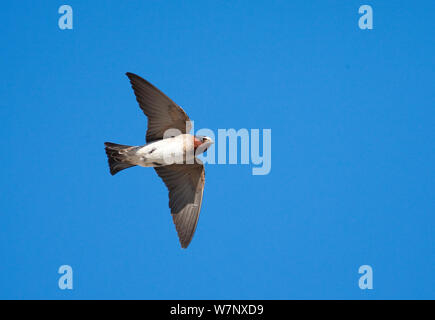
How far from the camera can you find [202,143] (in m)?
6.47

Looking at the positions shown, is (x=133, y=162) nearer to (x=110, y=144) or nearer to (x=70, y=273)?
(x=110, y=144)

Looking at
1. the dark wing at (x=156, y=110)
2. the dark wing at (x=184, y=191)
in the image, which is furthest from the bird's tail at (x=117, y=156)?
the dark wing at (x=184, y=191)

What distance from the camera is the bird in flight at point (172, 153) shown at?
6.26 metres

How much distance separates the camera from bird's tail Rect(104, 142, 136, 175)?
6.34m

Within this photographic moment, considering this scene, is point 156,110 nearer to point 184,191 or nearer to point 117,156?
point 117,156

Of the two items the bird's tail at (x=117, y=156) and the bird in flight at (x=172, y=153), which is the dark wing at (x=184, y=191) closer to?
the bird in flight at (x=172, y=153)

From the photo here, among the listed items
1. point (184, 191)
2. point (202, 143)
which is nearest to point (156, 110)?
point (202, 143)

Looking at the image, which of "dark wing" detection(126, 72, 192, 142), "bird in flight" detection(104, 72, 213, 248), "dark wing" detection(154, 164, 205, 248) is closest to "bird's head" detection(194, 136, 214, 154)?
"bird in flight" detection(104, 72, 213, 248)

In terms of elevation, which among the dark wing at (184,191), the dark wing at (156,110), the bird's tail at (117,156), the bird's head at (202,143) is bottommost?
the dark wing at (184,191)

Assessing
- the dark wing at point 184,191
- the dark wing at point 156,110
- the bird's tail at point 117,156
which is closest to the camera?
the dark wing at point 156,110

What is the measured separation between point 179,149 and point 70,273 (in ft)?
8.13

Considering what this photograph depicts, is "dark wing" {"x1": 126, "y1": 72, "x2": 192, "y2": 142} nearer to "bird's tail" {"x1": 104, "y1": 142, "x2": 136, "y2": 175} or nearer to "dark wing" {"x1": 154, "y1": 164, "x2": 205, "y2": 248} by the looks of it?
"bird's tail" {"x1": 104, "y1": 142, "x2": 136, "y2": 175}

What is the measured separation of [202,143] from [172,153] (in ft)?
1.28
